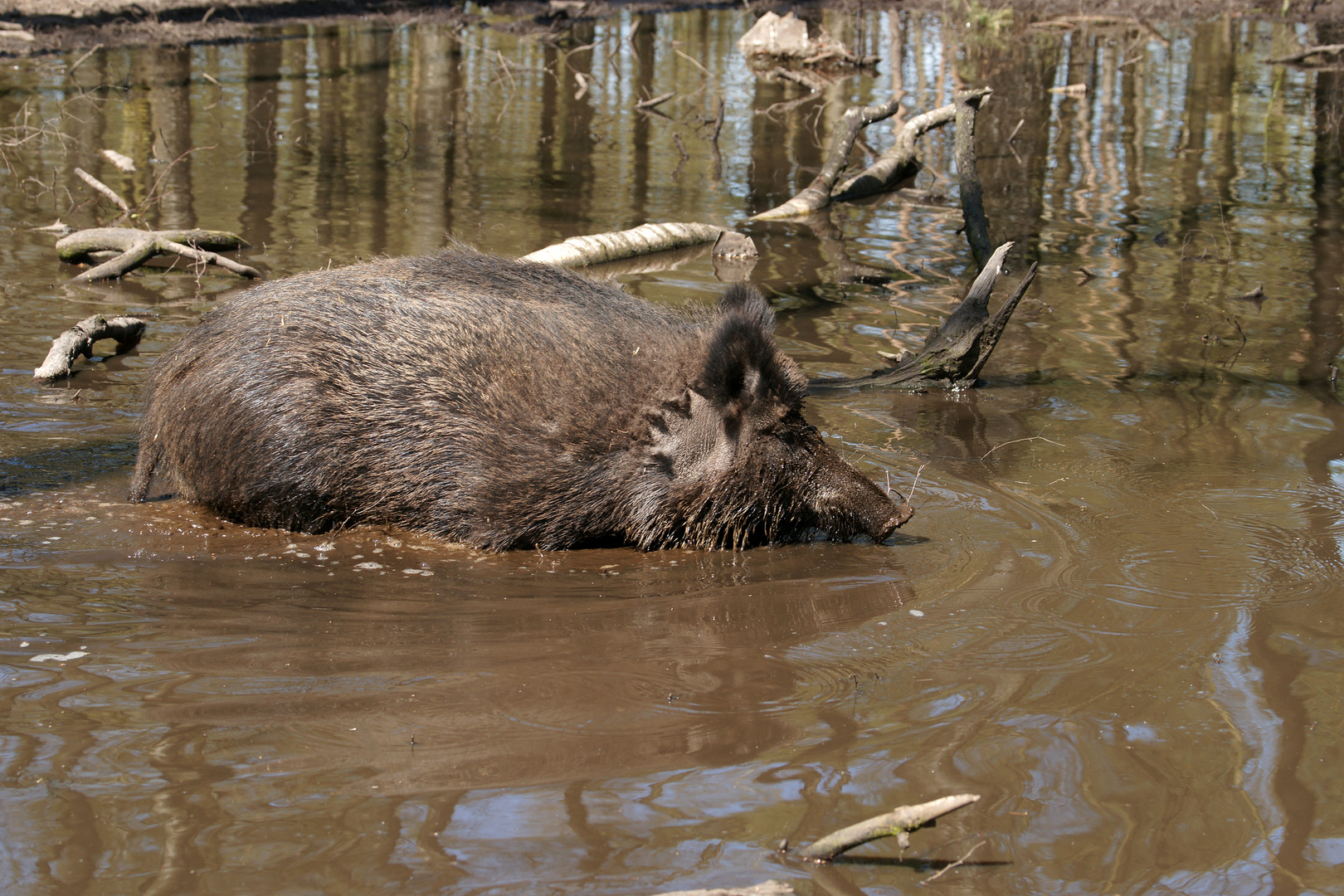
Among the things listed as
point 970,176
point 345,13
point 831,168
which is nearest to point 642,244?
point 970,176

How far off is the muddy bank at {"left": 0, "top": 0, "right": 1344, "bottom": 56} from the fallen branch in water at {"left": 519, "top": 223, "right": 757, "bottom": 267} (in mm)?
15920

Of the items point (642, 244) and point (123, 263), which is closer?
point (123, 263)

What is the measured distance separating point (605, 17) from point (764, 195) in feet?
68.9

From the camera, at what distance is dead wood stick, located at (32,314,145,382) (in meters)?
7.47

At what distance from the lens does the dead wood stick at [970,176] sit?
34.6 feet

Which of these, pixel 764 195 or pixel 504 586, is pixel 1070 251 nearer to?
pixel 764 195

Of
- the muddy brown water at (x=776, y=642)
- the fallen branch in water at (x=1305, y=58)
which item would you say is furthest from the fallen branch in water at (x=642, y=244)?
the fallen branch in water at (x=1305, y=58)

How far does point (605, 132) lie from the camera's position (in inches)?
736

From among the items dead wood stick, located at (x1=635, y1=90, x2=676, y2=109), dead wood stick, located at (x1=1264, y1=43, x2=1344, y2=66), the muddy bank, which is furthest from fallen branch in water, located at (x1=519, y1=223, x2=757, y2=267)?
dead wood stick, located at (x1=1264, y1=43, x2=1344, y2=66)

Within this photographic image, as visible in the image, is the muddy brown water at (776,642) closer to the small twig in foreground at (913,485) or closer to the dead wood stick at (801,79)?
the small twig in foreground at (913,485)

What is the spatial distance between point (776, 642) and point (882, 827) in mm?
1641

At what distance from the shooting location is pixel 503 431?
5.86 metres

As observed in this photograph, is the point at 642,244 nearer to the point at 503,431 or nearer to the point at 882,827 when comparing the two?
the point at 503,431

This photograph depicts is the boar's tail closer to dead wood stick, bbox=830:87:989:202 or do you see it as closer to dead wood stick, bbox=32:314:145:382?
dead wood stick, bbox=32:314:145:382
